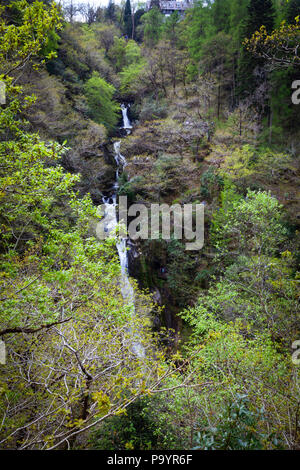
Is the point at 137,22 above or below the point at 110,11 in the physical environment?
below

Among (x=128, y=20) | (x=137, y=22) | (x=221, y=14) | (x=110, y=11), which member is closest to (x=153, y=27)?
(x=221, y=14)

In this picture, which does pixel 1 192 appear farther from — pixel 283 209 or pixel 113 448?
pixel 283 209

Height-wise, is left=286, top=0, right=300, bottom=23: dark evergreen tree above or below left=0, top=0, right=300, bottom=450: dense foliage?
above


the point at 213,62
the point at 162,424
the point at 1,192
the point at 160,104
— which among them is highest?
the point at 213,62

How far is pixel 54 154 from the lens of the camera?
185 inches

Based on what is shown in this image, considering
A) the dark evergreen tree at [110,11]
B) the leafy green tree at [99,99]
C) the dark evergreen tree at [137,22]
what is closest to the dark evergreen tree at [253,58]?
the leafy green tree at [99,99]

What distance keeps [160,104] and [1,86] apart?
2396cm

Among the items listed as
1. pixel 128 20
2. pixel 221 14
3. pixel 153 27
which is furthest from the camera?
pixel 128 20

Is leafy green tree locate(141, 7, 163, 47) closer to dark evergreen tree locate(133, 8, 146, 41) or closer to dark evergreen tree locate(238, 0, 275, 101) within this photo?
dark evergreen tree locate(133, 8, 146, 41)

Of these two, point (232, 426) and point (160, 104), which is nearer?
point (232, 426)

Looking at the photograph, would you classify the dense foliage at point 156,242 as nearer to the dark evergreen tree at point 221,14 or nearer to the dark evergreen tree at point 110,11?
the dark evergreen tree at point 221,14

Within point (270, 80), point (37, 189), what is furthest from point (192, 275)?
point (270, 80)

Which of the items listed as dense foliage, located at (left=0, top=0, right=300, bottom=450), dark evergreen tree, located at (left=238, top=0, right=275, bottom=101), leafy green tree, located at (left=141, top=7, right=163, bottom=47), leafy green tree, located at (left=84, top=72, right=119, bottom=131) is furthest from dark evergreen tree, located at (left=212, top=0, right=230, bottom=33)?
leafy green tree, located at (left=84, top=72, right=119, bottom=131)

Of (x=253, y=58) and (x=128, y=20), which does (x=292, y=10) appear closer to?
(x=253, y=58)
